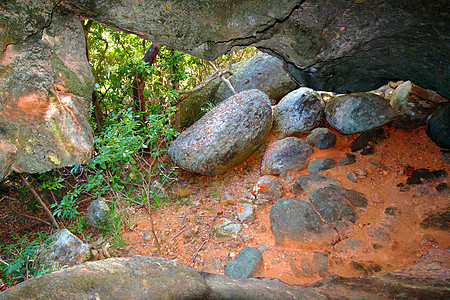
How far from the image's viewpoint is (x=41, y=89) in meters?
1.83

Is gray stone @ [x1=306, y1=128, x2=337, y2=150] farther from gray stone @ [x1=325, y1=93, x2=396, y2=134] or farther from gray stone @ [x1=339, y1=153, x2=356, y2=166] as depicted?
gray stone @ [x1=339, y1=153, x2=356, y2=166]

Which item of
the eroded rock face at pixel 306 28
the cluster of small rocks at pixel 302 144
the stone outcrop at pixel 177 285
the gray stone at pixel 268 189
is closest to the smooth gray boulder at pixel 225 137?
the cluster of small rocks at pixel 302 144

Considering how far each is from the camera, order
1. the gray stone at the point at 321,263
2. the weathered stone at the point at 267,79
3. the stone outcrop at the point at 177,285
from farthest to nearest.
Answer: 1. the weathered stone at the point at 267,79
2. the gray stone at the point at 321,263
3. the stone outcrop at the point at 177,285

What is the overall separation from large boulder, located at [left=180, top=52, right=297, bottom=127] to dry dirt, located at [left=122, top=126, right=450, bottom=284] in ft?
5.01

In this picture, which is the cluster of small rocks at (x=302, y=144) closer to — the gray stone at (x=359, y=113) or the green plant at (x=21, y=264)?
the gray stone at (x=359, y=113)

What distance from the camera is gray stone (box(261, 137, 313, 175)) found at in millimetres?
A: 4195

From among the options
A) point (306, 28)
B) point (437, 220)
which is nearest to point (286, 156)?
point (437, 220)

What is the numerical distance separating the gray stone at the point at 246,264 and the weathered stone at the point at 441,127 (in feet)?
9.08

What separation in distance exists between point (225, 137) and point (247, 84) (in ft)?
6.52

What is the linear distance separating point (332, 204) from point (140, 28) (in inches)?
105

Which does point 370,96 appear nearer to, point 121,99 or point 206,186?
point 206,186

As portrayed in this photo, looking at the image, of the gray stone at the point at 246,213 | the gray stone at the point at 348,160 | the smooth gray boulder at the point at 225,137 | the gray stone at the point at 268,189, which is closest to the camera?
the gray stone at the point at 246,213

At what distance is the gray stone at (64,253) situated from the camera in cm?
327

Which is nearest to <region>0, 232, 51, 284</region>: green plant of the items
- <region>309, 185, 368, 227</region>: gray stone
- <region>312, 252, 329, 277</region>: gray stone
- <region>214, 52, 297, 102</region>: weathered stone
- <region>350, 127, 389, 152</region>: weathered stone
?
<region>312, 252, 329, 277</region>: gray stone
